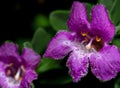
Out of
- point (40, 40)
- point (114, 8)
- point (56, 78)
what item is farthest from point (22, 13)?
point (114, 8)

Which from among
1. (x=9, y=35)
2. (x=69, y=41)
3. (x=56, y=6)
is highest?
(x=69, y=41)

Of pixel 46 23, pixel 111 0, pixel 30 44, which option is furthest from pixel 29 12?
pixel 111 0

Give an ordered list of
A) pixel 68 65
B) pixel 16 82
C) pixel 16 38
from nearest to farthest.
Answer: pixel 68 65, pixel 16 82, pixel 16 38

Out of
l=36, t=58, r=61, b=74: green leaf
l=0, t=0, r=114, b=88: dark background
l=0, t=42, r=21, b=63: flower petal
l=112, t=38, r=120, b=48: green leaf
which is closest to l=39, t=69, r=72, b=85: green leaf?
l=36, t=58, r=61, b=74: green leaf

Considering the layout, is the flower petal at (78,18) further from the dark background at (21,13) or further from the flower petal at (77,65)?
the dark background at (21,13)

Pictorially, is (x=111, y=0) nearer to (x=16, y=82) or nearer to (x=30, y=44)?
(x=30, y=44)

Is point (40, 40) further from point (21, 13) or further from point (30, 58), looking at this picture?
point (21, 13)
